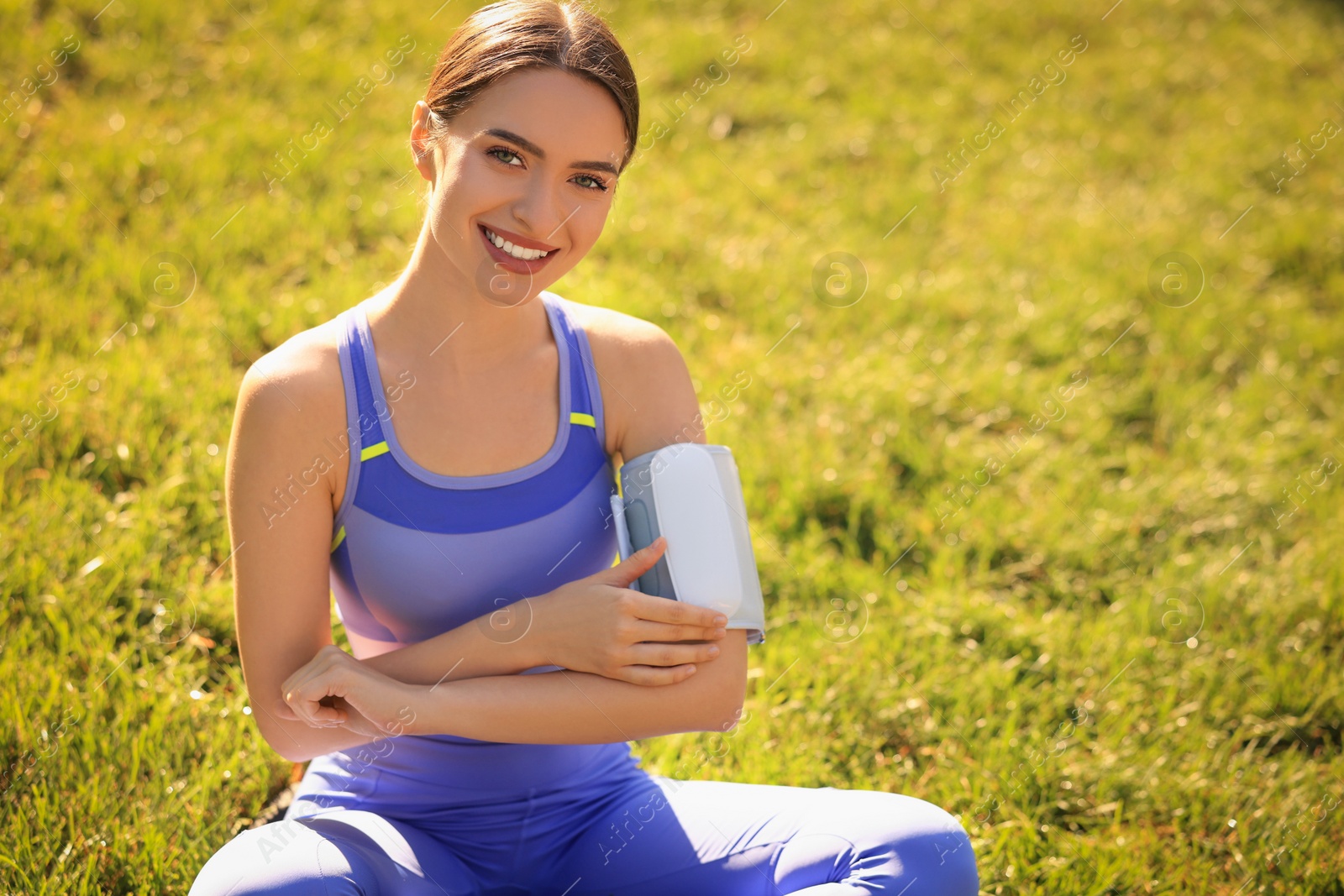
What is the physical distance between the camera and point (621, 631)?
175 centimetres

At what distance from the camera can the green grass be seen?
8.09 ft

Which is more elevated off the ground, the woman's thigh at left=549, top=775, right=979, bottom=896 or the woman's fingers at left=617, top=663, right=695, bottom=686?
the woman's fingers at left=617, top=663, right=695, bottom=686

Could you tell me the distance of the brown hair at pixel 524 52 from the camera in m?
1.76

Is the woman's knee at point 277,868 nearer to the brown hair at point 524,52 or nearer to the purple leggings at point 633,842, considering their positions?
the purple leggings at point 633,842

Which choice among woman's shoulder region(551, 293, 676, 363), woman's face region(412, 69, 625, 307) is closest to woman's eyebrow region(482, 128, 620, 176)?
woman's face region(412, 69, 625, 307)

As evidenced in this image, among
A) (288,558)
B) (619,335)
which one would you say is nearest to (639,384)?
(619,335)

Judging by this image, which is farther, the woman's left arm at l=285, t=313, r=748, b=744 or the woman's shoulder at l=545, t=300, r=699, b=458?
the woman's shoulder at l=545, t=300, r=699, b=458

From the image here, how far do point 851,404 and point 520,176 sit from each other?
7.28ft

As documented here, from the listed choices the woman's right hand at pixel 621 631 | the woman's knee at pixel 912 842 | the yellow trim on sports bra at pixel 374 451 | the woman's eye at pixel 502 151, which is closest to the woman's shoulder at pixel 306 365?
the yellow trim on sports bra at pixel 374 451

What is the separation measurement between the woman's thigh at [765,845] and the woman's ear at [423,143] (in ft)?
3.95

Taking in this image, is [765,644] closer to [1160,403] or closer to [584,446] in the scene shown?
[584,446]

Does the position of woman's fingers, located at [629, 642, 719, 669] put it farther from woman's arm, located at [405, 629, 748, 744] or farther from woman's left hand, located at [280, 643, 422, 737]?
woman's left hand, located at [280, 643, 422, 737]

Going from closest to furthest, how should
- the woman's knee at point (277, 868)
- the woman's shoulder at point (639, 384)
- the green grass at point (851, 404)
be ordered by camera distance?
the woman's knee at point (277, 868), the woman's shoulder at point (639, 384), the green grass at point (851, 404)

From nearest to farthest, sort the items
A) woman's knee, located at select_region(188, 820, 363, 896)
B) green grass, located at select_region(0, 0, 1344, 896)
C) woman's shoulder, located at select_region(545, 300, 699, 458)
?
woman's knee, located at select_region(188, 820, 363, 896) < woman's shoulder, located at select_region(545, 300, 699, 458) < green grass, located at select_region(0, 0, 1344, 896)
